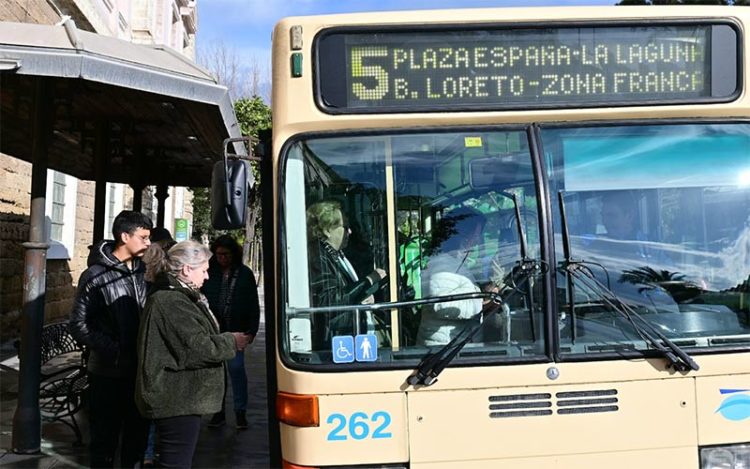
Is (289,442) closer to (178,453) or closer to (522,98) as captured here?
(178,453)

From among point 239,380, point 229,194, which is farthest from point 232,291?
point 229,194

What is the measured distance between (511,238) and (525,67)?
803mm

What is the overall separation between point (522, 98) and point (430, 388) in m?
1.37

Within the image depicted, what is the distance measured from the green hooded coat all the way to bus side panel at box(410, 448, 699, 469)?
44.4 inches

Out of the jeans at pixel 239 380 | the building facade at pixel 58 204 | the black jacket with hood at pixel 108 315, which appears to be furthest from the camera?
the building facade at pixel 58 204

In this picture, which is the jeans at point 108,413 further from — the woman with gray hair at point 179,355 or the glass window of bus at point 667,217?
the glass window of bus at point 667,217

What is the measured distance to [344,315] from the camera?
3.32 m

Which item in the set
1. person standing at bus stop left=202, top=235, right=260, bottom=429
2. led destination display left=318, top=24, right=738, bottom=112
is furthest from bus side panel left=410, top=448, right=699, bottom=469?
person standing at bus stop left=202, top=235, right=260, bottom=429

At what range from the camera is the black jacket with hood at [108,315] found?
443 centimetres

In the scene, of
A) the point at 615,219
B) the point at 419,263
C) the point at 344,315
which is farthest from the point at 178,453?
the point at 615,219

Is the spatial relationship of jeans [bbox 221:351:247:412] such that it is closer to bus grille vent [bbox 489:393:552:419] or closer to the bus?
the bus

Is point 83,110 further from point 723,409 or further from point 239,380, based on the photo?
point 723,409

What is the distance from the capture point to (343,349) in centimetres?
328

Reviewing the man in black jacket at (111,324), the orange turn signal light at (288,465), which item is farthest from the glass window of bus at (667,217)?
the man in black jacket at (111,324)
